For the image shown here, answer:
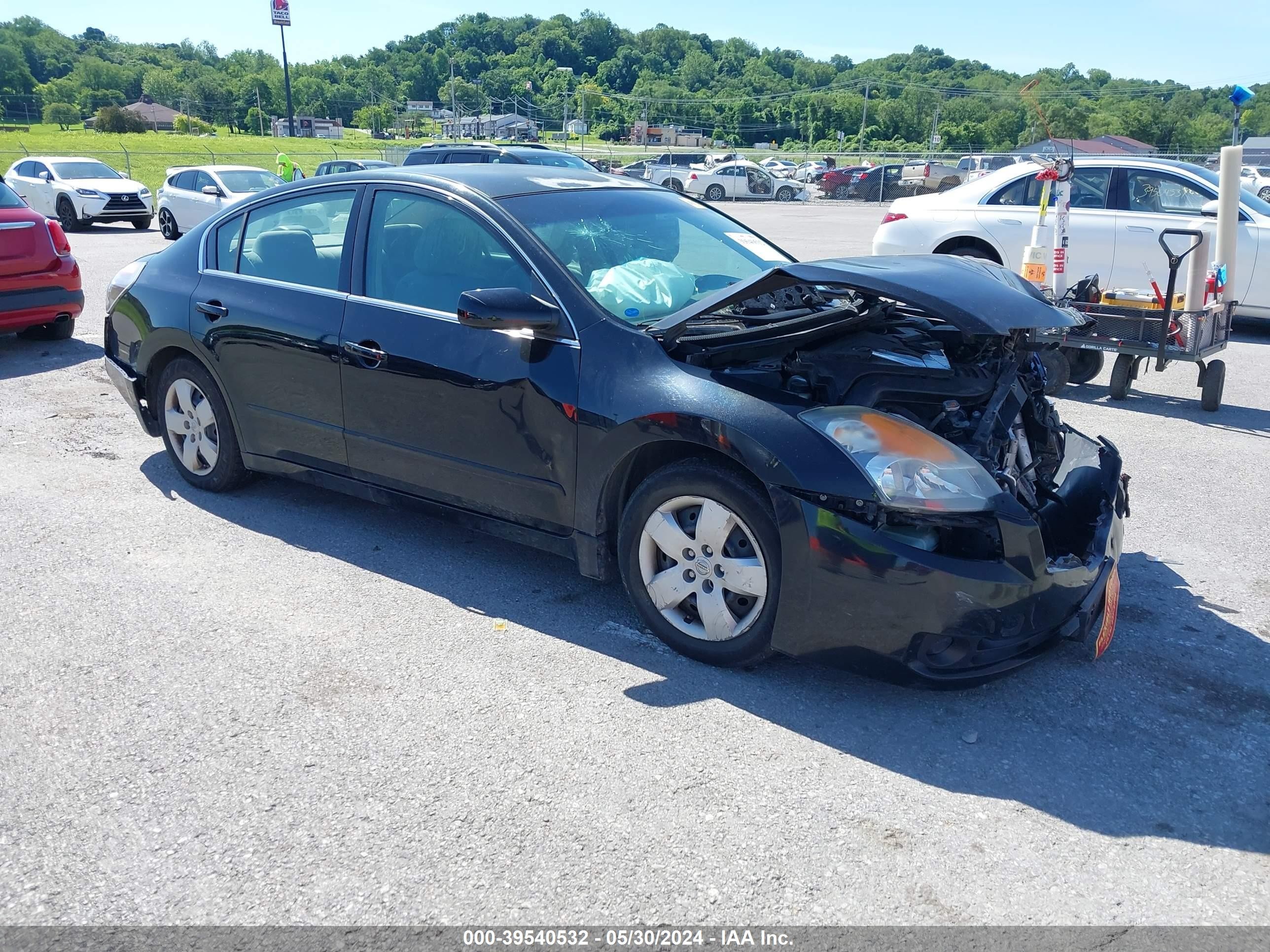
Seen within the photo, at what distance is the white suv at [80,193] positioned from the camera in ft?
73.0

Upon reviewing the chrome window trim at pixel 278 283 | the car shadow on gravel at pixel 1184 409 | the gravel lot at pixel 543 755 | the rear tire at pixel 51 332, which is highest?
the chrome window trim at pixel 278 283

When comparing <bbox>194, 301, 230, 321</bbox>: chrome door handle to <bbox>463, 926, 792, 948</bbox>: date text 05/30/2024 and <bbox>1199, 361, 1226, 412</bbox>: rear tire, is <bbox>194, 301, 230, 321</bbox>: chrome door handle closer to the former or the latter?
<bbox>463, 926, 792, 948</bbox>: date text 05/30/2024

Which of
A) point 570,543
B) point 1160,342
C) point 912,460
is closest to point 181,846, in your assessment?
point 570,543

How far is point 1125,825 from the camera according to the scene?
282 cm

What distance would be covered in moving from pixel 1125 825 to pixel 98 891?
268 centimetres

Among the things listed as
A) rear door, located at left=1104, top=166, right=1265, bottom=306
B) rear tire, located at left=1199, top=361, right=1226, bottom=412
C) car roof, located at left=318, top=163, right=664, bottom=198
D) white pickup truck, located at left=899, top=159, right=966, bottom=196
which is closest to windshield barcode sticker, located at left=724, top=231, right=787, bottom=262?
car roof, located at left=318, top=163, right=664, bottom=198

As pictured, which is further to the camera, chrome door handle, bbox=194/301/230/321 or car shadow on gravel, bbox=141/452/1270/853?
chrome door handle, bbox=194/301/230/321

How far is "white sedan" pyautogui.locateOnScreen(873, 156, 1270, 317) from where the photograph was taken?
964cm

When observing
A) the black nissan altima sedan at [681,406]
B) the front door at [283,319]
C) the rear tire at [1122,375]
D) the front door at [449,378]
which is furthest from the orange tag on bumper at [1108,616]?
the rear tire at [1122,375]

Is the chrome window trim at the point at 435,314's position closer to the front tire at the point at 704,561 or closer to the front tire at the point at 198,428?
the front tire at the point at 704,561

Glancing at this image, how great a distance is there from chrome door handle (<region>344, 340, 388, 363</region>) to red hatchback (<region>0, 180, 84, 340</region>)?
5803 mm

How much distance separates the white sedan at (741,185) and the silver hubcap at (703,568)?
37497mm

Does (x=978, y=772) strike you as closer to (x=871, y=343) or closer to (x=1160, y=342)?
(x=871, y=343)

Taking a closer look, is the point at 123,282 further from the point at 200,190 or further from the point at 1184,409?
the point at 200,190
